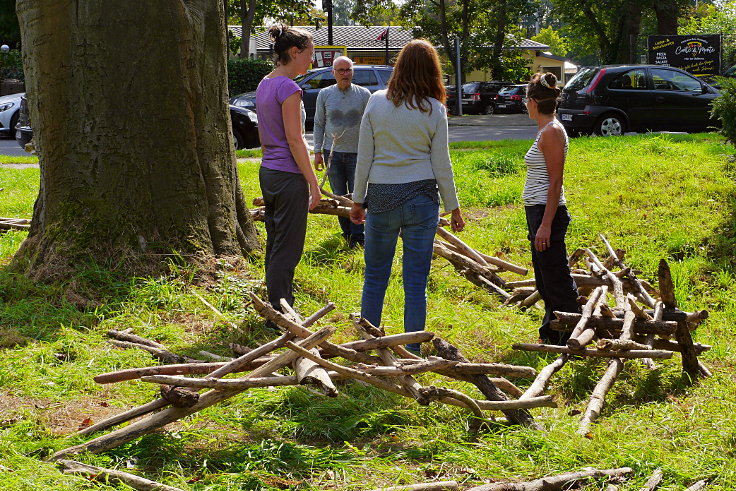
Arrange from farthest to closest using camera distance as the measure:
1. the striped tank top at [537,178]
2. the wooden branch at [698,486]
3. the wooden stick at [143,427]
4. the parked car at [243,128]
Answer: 1. the parked car at [243,128]
2. the striped tank top at [537,178]
3. the wooden stick at [143,427]
4. the wooden branch at [698,486]

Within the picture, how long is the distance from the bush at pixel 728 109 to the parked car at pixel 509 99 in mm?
25264

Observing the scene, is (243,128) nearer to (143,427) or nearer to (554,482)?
(143,427)

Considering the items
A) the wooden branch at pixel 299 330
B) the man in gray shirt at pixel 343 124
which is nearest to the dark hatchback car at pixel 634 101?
the man in gray shirt at pixel 343 124

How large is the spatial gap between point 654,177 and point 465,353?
6.32m

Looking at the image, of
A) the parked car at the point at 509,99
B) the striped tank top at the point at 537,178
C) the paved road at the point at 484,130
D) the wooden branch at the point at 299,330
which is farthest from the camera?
the parked car at the point at 509,99

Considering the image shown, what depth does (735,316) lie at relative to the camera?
6.95 meters

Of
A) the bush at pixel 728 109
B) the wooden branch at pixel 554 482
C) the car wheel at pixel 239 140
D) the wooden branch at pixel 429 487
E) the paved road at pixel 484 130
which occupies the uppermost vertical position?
the bush at pixel 728 109

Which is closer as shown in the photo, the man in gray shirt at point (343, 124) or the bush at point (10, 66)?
the man in gray shirt at point (343, 124)

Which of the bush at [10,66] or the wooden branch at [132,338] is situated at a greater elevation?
the bush at [10,66]

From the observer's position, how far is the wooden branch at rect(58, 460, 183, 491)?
3.55 metres

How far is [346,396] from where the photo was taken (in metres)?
4.70

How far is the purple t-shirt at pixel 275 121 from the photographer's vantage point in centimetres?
577

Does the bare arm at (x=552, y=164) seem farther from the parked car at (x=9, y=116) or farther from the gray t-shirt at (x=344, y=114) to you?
the parked car at (x=9, y=116)

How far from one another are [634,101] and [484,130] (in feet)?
22.9
